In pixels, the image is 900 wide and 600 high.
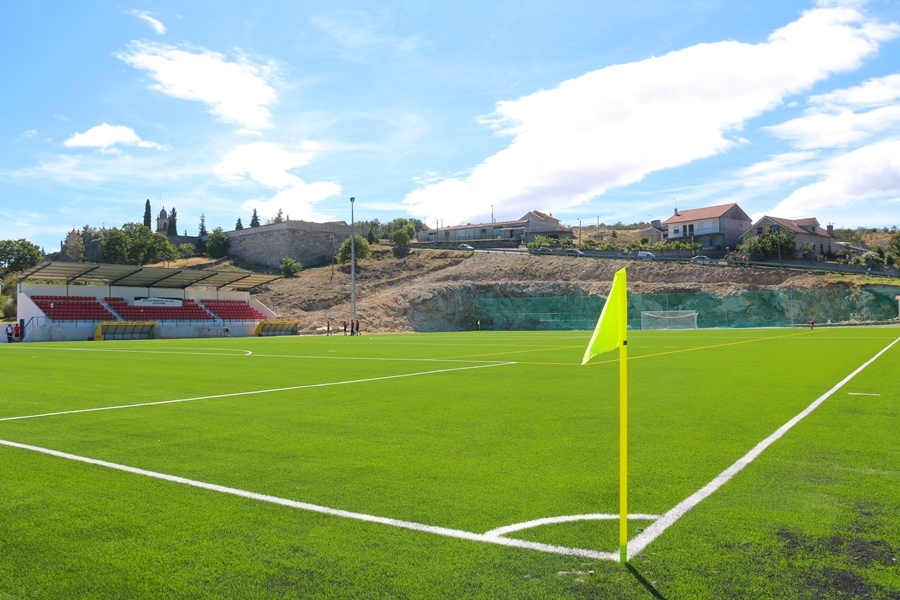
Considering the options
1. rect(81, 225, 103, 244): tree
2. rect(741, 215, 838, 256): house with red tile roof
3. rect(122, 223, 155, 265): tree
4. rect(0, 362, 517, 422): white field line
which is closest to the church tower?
rect(81, 225, 103, 244): tree

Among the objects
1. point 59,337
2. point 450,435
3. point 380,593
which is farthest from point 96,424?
point 59,337

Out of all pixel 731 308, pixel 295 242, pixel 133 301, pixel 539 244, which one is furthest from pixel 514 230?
pixel 133 301

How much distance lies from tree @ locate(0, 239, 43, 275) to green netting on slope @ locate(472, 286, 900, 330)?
76.9m

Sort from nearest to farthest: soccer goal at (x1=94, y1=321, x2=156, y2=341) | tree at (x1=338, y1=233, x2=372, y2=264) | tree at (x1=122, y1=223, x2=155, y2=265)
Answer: soccer goal at (x1=94, y1=321, x2=156, y2=341) < tree at (x1=338, y1=233, x2=372, y2=264) < tree at (x1=122, y1=223, x2=155, y2=265)

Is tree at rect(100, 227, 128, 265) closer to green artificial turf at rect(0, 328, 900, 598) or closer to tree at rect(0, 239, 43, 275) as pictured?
tree at rect(0, 239, 43, 275)

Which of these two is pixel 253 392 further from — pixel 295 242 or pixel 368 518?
pixel 295 242

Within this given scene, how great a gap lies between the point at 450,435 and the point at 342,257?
280ft

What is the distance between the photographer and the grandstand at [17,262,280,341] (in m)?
47.1

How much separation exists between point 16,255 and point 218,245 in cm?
2981

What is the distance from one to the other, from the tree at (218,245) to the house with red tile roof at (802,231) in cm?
8229

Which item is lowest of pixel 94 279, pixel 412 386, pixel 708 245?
pixel 412 386

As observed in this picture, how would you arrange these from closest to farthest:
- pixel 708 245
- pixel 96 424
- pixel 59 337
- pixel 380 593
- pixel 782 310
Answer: pixel 380 593, pixel 96 424, pixel 59 337, pixel 782 310, pixel 708 245

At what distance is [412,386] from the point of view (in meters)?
13.6

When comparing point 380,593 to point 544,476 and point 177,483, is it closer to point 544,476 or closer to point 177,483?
point 544,476
